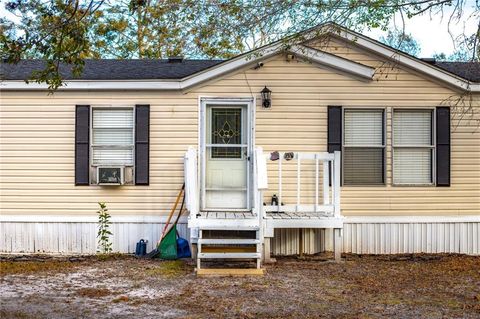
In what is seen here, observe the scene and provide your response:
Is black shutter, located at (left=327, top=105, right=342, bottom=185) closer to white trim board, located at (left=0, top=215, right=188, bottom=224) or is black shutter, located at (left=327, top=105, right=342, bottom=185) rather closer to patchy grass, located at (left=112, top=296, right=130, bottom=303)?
white trim board, located at (left=0, top=215, right=188, bottom=224)

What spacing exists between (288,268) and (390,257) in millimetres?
2070

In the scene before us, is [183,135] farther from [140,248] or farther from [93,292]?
[93,292]

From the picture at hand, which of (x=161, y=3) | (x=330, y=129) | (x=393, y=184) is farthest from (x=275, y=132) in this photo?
(x=161, y=3)

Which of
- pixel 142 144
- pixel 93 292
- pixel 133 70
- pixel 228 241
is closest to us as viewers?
pixel 93 292

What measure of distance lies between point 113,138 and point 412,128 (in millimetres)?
5231

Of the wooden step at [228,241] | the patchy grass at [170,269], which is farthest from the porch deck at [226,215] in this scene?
the patchy grass at [170,269]

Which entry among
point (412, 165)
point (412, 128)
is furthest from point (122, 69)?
point (412, 165)

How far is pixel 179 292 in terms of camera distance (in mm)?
6879

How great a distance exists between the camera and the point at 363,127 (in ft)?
32.0

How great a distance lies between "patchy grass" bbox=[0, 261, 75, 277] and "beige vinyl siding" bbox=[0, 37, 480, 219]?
1.03 m

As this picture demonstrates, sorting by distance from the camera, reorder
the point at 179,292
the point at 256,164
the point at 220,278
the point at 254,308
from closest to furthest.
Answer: the point at 254,308 < the point at 179,292 < the point at 220,278 < the point at 256,164

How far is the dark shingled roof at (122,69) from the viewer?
9.76 metres

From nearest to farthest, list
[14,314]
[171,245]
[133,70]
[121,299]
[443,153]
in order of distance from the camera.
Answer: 1. [14,314]
2. [121,299]
3. [171,245]
4. [443,153]
5. [133,70]

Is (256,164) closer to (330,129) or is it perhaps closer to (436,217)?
(330,129)
